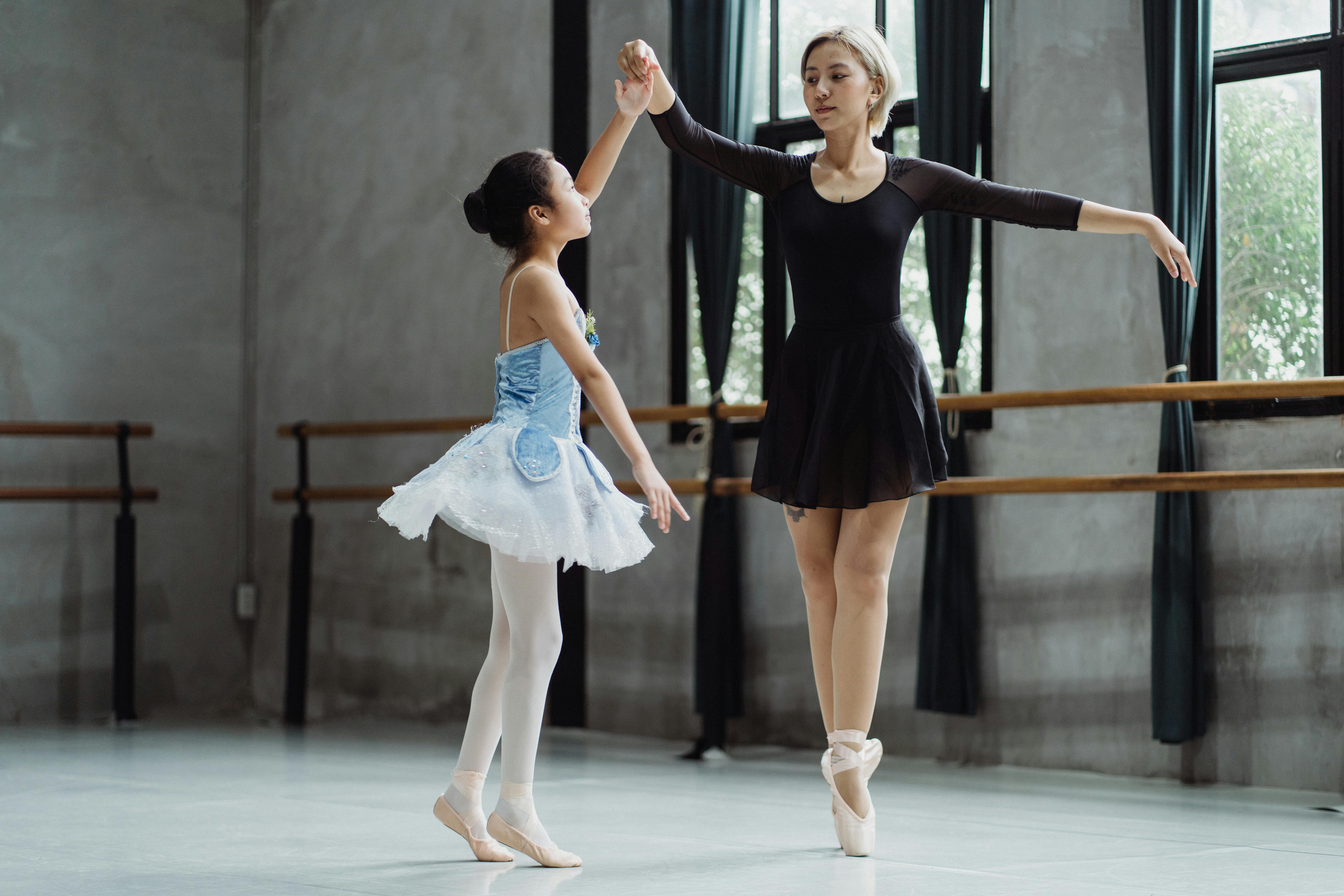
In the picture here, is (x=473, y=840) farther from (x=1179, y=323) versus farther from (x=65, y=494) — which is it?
(x=65, y=494)

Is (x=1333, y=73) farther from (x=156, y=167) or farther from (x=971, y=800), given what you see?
(x=156, y=167)

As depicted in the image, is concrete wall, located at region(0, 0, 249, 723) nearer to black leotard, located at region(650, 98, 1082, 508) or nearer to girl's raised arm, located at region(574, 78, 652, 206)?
girl's raised arm, located at region(574, 78, 652, 206)

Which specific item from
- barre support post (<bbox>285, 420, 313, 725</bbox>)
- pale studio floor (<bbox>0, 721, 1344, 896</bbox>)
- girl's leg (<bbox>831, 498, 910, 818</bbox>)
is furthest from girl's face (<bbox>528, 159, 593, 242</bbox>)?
barre support post (<bbox>285, 420, 313, 725</bbox>)

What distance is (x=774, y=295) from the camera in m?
4.57

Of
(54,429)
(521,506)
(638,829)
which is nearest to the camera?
(521,506)

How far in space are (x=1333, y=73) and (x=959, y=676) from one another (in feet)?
6.02

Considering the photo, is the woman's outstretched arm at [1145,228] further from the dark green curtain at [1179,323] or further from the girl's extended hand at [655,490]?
the dark green curtain at [1179,323]

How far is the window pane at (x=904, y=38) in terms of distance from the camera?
433 centimetres

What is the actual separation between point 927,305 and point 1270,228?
98 cm

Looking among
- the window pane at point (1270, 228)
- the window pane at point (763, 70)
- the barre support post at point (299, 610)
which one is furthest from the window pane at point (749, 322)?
the barre support post at point (299, 610)

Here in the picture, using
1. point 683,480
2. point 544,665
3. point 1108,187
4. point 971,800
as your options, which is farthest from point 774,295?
point 544,665

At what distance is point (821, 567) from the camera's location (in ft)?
8.71

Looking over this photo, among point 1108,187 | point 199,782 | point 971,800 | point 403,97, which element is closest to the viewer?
point 971,800

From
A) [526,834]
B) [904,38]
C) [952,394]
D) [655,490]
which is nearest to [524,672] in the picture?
[526,834]
